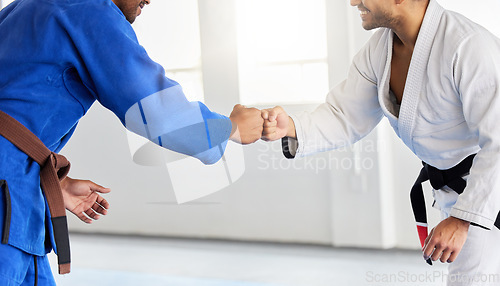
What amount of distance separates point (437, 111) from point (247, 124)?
0.59 m

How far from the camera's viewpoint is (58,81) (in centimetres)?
128

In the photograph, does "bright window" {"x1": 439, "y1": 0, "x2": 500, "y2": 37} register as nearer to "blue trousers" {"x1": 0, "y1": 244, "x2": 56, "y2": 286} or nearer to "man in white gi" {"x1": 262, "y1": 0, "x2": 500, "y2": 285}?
"man in white gi" {"x1": 262, "y1": 0, "x2": 500, "y2": 285}

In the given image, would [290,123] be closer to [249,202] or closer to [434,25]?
[434,25]

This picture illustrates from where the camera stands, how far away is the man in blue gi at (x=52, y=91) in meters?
1.24

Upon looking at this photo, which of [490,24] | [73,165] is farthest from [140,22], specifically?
[490,24]

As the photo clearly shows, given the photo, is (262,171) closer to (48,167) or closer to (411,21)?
(411,21)

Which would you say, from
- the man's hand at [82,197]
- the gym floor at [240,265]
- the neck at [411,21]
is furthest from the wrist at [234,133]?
the gym floor at [240,265]

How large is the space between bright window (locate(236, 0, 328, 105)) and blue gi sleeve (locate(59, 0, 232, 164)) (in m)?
2.71

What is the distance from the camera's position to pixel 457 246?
1.45 meters

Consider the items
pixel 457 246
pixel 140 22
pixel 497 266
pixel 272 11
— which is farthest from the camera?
pixel 140 22

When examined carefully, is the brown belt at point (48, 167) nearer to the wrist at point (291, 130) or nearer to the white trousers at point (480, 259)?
the wrist at point (291, 130)

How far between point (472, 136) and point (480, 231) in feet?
0.92

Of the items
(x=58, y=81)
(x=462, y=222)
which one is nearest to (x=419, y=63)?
(x=462, y=222)

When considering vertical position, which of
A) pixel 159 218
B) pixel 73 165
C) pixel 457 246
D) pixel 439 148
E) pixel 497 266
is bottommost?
pixel 159 218
